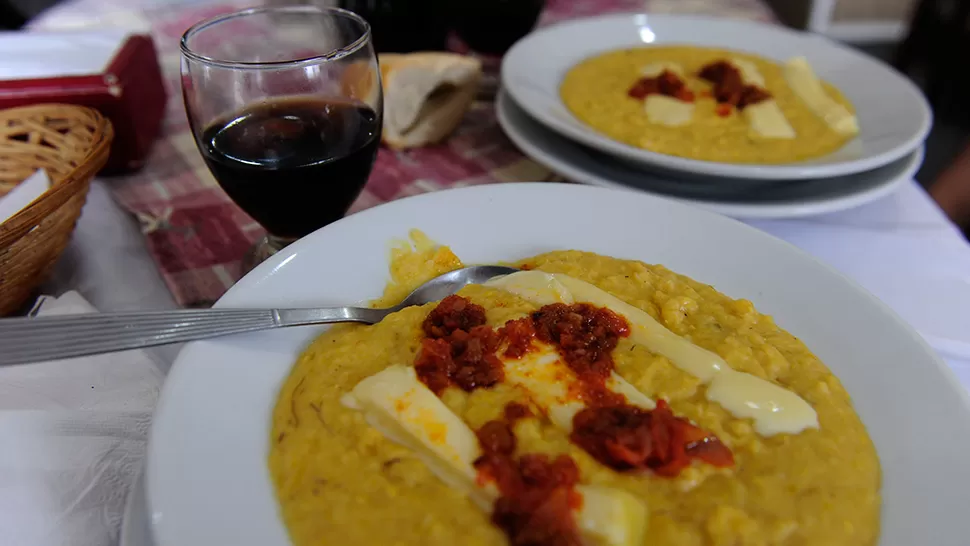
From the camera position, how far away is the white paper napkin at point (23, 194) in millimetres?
1692

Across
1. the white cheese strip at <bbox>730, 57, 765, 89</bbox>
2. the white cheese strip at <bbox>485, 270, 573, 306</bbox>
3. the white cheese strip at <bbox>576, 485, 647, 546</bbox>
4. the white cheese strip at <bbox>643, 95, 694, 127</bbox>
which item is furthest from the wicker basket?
the white cheese strip at <bbox>730, 57, 765, 89</bbox>

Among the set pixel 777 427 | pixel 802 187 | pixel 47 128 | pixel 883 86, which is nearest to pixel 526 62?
pixel 802 187

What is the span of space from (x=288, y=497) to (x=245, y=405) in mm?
203

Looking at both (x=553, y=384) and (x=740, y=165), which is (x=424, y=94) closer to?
(x=740, y=165)

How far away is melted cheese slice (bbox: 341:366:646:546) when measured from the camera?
1.02m

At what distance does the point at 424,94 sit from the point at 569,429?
4.70 ft

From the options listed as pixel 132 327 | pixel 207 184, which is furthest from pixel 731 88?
pixel 132 327

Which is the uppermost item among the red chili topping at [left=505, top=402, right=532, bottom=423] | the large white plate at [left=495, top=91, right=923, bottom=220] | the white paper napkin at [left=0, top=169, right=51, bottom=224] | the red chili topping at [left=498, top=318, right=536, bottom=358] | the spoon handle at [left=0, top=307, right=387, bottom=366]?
the spoon handle at [left=0, top=307, right=387, bottom=366]

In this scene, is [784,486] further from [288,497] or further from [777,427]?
[288,497]

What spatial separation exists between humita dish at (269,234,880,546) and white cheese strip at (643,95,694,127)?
98 centimetres

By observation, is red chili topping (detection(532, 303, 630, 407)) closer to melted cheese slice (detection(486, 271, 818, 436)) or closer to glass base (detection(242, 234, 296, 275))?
melted cheese slice (detection(486, 271, 818, 436))

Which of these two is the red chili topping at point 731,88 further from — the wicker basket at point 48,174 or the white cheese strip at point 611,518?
the wicker basket at point 48,174

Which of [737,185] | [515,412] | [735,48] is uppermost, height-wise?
[515,412]

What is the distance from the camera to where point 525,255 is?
167cm
